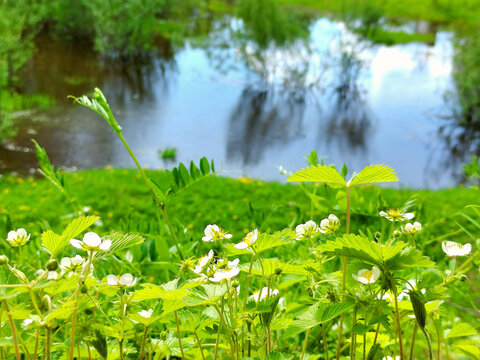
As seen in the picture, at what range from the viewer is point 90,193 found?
5.97 metres

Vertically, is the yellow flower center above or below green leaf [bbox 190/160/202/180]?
above

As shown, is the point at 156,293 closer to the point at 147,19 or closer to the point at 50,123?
the point at 50,123

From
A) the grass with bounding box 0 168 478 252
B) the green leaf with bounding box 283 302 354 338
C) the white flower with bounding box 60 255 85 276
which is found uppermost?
the white flower with bounding box 60 255 85 276

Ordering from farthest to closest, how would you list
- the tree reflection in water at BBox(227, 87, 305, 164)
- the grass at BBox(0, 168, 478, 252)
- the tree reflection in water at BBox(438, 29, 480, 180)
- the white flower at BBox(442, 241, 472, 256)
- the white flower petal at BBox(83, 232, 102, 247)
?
the tree reflection in water at BBox(438, 29, 480, 180)
the tree reflection in water at BBox(227, 87, 305, 164)
the grass at BBox(0, 168, 478, 252)
the white flower at BBox(442, 241, 472, 256)
the white flower petal at BBox(83, 232, 102, 247)

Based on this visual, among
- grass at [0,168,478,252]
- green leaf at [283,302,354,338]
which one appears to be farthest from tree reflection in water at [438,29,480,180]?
green leaf at [283,302,354,338]

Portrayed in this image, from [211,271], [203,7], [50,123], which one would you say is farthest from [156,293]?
[203,7]

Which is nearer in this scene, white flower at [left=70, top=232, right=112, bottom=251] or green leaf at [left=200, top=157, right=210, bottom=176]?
white flower at [left=70, top=232, right=112, bottom=251]

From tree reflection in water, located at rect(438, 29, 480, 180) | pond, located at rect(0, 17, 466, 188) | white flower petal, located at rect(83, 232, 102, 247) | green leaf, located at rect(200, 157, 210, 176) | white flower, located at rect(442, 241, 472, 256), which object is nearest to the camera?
white flower petal, located at rect(83, 232, 102, 247)

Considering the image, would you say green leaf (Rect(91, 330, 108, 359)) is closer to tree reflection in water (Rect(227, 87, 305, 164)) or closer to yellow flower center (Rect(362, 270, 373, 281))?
yellow flower center (Rect(362, 270, 373, 281))

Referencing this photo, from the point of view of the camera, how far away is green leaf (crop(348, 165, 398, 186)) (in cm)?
63

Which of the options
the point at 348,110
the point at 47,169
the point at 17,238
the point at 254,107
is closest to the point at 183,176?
the point at 47,169

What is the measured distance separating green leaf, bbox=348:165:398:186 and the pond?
695cm

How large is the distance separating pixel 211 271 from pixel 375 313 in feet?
0.69

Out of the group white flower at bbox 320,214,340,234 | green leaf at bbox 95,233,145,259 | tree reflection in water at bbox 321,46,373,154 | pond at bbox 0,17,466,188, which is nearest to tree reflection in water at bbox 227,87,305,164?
pond at bbox 0,17,466,188
